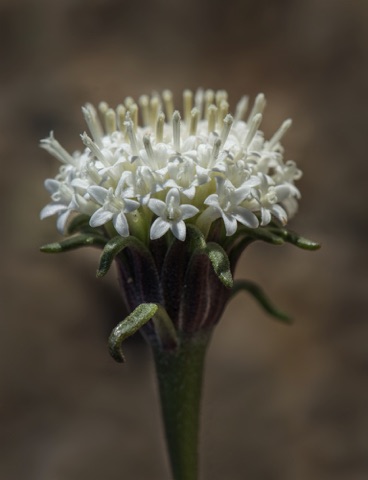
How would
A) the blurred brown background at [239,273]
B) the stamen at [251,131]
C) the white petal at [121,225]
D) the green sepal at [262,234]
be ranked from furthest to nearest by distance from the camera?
the blurred brown background at [239,273] < the stamen at [251,131] < the green sepal at [262,234] < the white petal at [121,225]

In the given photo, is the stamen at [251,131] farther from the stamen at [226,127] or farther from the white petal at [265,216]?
the white petal at [265,216]

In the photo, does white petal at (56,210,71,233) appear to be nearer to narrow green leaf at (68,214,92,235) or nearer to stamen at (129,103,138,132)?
narrow green leaf at (68,214,92,235)

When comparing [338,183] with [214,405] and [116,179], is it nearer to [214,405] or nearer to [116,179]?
[214,405]

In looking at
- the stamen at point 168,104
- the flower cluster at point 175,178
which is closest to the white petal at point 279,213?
the flower cluster at point 175,178

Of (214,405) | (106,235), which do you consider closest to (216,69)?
(214,405)

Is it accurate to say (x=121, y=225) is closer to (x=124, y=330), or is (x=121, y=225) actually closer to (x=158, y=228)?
(x=158, y=228)

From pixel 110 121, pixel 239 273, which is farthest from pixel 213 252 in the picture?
pixel 239 273
